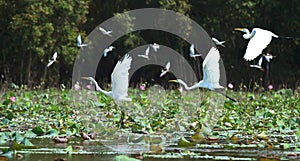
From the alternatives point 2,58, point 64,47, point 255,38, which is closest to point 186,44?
point 64,47

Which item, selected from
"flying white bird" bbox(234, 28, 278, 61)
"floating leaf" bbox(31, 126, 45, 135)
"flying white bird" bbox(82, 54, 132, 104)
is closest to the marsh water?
"floating leaf" bbox(31, 126, 45, 135)

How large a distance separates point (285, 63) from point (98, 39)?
6.24m

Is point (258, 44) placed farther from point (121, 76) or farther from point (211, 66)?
point (121, 76)

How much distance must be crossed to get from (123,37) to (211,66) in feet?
53.6

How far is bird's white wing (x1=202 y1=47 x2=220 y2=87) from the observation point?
9.28 meters

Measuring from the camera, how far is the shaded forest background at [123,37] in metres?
24.2

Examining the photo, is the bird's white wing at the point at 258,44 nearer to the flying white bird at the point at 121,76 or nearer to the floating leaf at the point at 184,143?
the flying white bird at the point at 121,76

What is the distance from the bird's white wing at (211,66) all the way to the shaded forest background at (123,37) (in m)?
14.1

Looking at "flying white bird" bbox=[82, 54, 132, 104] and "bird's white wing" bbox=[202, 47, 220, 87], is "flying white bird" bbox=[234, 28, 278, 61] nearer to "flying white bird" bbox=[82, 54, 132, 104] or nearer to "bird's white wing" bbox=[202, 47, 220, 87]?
"bird's white wing" bbox=[202, 47, 220, 87]

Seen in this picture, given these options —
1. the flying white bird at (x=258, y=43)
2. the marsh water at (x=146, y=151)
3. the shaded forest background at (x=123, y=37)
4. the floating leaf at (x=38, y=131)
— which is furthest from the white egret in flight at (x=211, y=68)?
the shaded forest background at (x=123, y=37)

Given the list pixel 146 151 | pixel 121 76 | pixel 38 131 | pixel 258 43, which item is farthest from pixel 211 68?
pixel 146 151

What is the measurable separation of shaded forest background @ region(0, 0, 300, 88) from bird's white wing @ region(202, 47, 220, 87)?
14102 millimetres

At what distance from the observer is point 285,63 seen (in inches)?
1045

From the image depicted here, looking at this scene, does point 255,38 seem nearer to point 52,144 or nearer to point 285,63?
point 52,144
